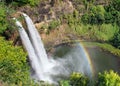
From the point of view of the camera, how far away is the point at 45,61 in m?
46.5

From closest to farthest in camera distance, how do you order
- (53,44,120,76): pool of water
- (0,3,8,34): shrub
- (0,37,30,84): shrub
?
(0,37,30,84): shrub < (0,3,8,34): shrub < (53,44,120,76): pool of water

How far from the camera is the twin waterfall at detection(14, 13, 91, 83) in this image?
142 feet

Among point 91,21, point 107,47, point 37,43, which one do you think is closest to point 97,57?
point 107,47

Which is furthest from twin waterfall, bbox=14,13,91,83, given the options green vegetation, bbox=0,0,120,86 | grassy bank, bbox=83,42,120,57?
grassy bank, bbox=83,42,120,57

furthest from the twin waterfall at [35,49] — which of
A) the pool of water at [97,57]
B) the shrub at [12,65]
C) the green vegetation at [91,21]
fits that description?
the shrub at [12,65]

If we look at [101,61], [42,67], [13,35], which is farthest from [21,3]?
[101,61]

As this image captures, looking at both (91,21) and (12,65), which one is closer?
(12,65)

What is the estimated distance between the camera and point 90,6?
56.3 meters

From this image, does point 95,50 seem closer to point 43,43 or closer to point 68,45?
point 68,45

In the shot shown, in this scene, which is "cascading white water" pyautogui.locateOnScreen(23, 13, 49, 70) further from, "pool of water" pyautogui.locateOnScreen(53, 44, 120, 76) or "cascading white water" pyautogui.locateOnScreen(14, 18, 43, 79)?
"pool of water" pyautogui.locateOnScreen(53, 44, 120, 76)

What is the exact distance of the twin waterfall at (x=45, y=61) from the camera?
142ft

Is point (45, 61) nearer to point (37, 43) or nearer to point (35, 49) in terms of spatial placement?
point (35, 49)

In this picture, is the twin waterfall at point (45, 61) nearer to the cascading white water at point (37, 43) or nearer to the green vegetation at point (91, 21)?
the cascading white water at point (37, 43)

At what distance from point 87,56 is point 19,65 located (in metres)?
16.1
